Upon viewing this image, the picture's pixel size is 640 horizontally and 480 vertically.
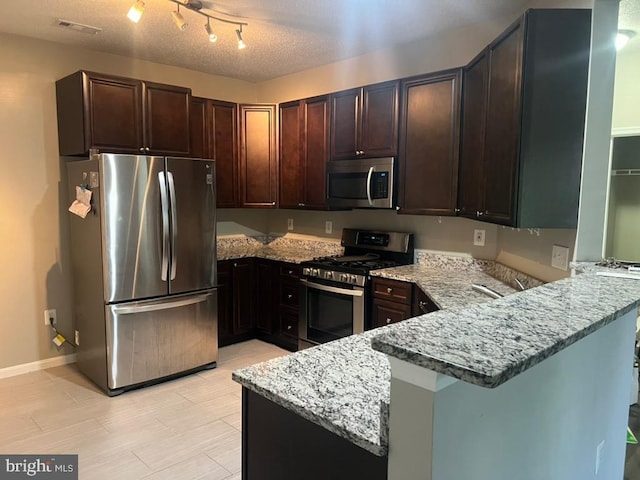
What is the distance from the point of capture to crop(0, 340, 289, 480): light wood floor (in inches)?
93.3

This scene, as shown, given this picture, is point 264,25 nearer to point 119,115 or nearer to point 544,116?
point 119,115

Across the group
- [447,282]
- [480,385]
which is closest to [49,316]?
[447,282]

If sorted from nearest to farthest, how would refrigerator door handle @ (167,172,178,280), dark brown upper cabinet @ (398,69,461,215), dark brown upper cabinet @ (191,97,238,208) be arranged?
1. dark brown upper cabinet @ (398,69,461,215)
2. refrigerator door handle @ (167,172,178,280)
3. dark brown upper cabinet @ (191,97,238,208)

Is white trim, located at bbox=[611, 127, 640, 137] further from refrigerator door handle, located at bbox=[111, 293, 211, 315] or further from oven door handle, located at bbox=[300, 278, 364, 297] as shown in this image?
refrigerator door handle, located at bbox=[111, 293, 211, 315]

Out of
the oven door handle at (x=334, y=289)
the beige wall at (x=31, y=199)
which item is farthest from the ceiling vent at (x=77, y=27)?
the oven door handle at (x=334, y=289)

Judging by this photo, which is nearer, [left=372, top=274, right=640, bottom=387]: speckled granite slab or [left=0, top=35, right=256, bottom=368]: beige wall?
[left=372, top=274, right=640, bottom=387]: speckled granite slab

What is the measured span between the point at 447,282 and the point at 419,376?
2.17 metres

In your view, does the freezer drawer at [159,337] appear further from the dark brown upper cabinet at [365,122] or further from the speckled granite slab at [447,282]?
the dark brown upper cabinet at [365,122]

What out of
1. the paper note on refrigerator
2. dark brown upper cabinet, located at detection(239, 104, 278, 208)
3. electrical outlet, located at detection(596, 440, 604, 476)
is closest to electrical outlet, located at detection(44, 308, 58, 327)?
the paper note on refrigerator

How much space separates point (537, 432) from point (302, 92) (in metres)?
3.87

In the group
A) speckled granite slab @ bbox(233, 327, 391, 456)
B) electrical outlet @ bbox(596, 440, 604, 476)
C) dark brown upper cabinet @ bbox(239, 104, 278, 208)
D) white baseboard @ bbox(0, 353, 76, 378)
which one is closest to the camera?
speckled granite slab @ bbox(233, 327, 391, 456)

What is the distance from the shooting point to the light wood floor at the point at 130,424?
2.37 meters

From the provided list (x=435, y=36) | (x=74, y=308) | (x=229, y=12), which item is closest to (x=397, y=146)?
(x=435, y=36)

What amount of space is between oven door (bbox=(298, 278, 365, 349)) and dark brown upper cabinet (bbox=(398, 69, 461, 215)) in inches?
31.0
